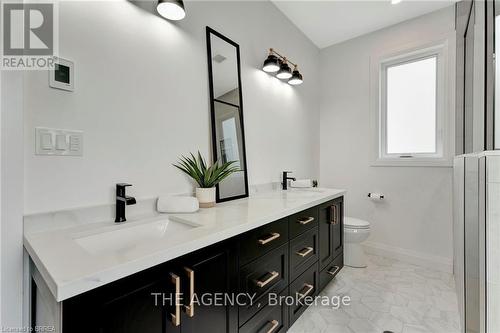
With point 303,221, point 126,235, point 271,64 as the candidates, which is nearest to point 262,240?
point 303,221

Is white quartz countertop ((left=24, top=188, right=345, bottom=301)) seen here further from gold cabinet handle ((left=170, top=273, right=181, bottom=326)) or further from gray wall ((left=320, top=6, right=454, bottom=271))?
gray wall ((left=320, top=6, right=454, bottom=271))

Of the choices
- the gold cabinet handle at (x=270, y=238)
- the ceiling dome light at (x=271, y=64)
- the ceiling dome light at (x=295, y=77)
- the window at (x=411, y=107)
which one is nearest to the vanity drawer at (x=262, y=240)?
the gold cabinet handle at (x=270, y=238)

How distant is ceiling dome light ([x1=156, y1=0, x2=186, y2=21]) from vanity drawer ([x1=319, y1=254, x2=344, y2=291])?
202cm

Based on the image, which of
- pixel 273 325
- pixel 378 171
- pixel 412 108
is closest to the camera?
pixel 273 325

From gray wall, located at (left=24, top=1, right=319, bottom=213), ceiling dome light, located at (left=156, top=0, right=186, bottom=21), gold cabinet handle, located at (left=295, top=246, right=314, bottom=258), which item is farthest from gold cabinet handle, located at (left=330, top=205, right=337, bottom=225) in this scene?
ceiling dome light, located at (left=156, top=0, right=186, bottom=21)

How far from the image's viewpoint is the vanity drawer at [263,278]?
1164 mm

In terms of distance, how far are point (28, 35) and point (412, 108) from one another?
3276mm

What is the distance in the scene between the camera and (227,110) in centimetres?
183

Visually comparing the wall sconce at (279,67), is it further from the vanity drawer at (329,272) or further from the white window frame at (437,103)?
the vanity drawer at (329,272)

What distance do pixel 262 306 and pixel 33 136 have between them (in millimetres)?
1320

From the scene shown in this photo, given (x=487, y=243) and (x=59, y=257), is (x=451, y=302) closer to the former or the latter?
(x=487, y=243)

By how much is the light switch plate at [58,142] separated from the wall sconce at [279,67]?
1.56 metres

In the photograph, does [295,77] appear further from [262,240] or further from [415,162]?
[262,240]

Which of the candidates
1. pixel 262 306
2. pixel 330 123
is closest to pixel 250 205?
pixel 262 306
